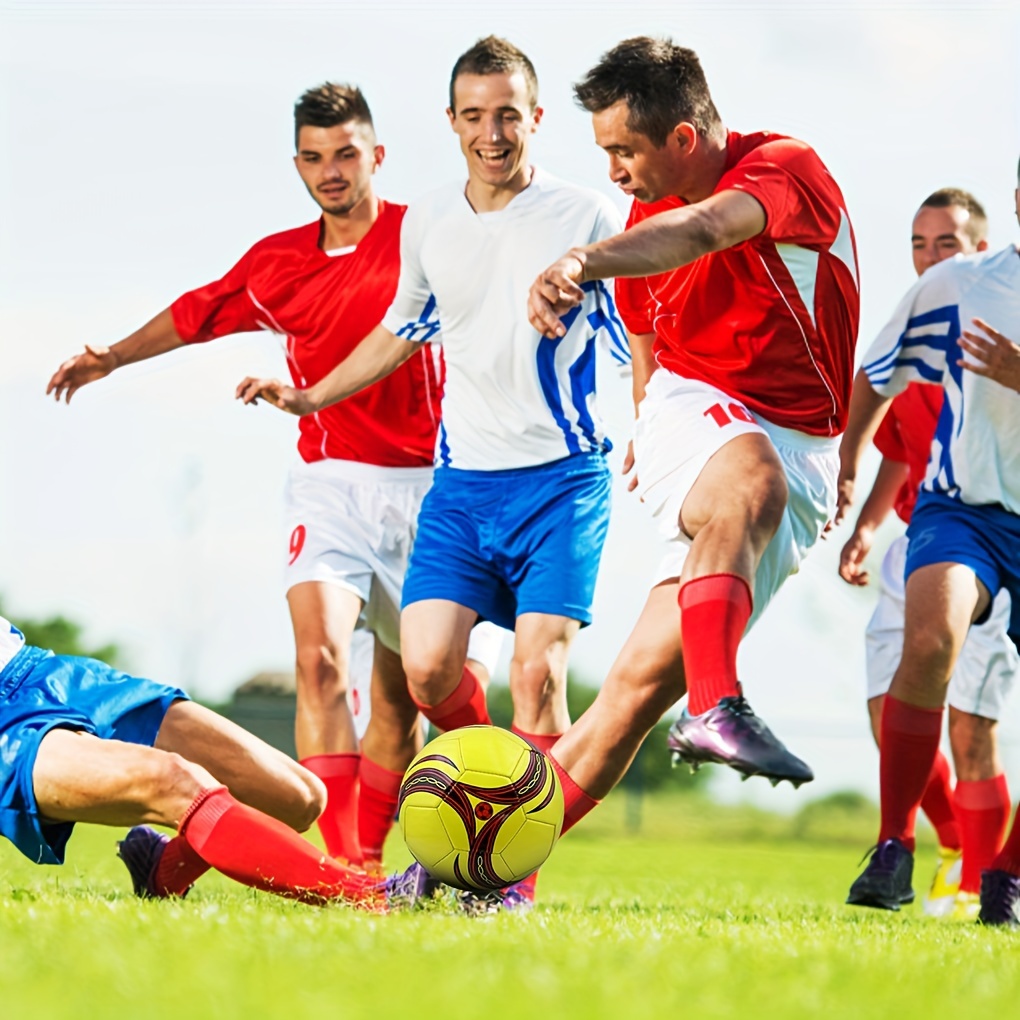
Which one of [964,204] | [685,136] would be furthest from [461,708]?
[964,204]

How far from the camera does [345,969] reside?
291 cm

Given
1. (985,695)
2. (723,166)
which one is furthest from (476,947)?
(985,695)

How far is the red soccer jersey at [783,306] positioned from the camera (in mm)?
5078

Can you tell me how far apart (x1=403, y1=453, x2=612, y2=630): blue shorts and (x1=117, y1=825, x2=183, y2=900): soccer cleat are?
5.20ft

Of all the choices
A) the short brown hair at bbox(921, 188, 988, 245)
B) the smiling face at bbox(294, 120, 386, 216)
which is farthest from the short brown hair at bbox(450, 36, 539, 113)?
the short brown hair at bbox(921, 188, 988, 245)

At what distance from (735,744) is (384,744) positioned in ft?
11.1

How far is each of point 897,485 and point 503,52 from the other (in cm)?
341

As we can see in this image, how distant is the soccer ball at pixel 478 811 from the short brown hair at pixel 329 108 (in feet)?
12.9

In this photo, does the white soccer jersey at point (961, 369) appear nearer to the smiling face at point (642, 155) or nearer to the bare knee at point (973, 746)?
the bare knee at point (973, 746)

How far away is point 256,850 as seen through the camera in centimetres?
437

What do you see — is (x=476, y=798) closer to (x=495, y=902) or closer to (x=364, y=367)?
(x=495, y=902)

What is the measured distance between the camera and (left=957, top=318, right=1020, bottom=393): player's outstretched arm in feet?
20.5

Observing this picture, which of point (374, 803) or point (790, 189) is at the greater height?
point (790, 189)

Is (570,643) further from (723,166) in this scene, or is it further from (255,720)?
(255,720)
